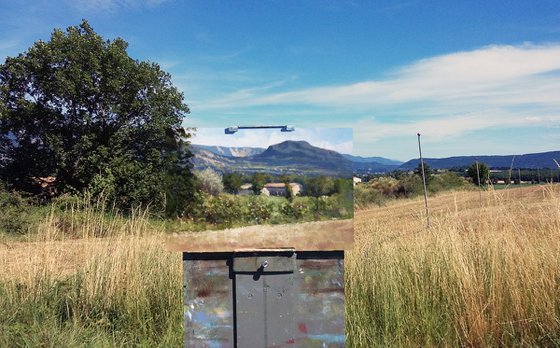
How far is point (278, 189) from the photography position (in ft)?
10.8

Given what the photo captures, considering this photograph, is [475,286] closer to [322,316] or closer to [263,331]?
[322,316]

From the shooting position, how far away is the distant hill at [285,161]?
323 cm

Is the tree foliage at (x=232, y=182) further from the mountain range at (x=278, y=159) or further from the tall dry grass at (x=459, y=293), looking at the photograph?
the tall dry grass at (x=459, y=293)

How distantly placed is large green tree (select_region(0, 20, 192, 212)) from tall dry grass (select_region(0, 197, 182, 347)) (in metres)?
14.9

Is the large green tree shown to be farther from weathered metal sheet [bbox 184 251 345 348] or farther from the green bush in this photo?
weathered metal sheet [bbox 184 251 345 348]

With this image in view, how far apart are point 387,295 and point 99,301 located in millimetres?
2367

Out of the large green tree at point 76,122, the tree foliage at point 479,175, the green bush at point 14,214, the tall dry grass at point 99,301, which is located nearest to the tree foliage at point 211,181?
the tall dry grass at point 99,301

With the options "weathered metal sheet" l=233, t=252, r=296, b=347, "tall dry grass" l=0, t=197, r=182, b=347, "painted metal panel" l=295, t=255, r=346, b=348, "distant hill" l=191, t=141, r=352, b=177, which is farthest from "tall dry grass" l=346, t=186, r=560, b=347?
"tall dry grass" l=0, t=197, r=182, b=347

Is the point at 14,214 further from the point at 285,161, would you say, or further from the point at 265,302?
the point at 265,302

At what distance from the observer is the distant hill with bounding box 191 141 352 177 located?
3232 millimetres

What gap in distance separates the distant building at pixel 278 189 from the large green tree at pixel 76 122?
671 inches

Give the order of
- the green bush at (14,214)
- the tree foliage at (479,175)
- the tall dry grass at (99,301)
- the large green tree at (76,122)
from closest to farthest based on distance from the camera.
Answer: the tall dry grass at (99,301) < the tree foliage at (479,175) < the green bush at (14,214) < the large green tree at (76,122)

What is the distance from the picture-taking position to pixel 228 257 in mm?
3080

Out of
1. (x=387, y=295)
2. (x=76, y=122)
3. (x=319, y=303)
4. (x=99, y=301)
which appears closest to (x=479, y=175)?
(x=387, y=295)
